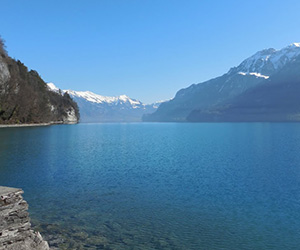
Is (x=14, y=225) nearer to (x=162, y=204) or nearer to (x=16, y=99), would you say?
(x=162, y=204)

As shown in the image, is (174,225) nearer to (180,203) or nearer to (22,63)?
(180,203)

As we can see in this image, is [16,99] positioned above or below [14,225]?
above

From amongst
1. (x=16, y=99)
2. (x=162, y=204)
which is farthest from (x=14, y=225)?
(x=16, y=99)

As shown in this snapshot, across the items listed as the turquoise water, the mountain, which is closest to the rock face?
the turquoise water

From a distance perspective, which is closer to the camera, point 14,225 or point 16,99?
point 14,225

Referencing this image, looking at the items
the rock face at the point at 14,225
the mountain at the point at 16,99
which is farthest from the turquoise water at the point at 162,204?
the mountain at the point at 16,99

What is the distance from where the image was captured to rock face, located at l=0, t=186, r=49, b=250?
1002cm

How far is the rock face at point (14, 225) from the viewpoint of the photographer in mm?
10016

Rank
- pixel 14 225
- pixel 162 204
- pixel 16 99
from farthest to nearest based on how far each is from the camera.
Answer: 1. pixel 16 99
2. pixel 162 204
3. pixel 14 225

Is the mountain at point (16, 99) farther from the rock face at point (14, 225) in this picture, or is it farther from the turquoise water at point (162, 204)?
the rock face at point (14, 225)

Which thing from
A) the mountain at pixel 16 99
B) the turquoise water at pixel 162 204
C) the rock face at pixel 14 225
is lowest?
the turquoise water at pixel 162 204

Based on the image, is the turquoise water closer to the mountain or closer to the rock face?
the rock face

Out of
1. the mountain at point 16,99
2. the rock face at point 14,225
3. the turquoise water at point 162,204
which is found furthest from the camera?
the mountain at point 16,99

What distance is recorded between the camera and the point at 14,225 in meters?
10.4
